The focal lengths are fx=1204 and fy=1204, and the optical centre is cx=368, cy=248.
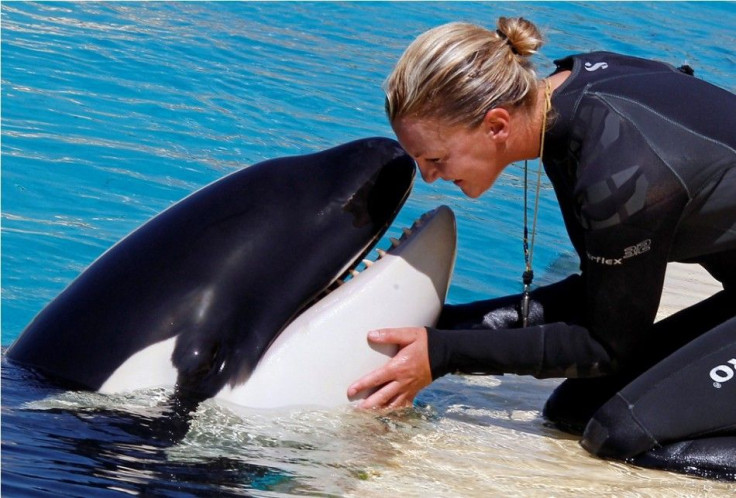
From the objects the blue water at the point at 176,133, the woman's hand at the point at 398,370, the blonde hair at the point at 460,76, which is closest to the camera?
the blue water at the point at 176,133

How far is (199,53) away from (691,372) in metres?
8.77

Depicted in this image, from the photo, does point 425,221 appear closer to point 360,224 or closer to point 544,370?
point 360,224

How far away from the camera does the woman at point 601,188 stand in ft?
13.6

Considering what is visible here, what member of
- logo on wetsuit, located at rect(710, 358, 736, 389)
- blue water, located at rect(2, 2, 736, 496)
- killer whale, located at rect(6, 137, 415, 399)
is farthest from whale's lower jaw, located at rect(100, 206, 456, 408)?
logo on wetsuit, located at rect(710, 358, 736, 389)

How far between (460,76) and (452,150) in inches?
11.0

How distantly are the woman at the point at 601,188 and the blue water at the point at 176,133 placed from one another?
2.08 feet

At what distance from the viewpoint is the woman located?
413 centimetres

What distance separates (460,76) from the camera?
4102mm

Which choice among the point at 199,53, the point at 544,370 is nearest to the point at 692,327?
the point at 544,370

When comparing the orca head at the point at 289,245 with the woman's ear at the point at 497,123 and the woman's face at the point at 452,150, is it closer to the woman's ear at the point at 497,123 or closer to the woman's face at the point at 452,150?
the woman's face at the point at 452,150

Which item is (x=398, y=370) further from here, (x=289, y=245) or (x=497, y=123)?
(x=497, y=123)

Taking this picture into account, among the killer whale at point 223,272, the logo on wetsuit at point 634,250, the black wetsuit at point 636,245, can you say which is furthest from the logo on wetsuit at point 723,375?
the killer whale at point 223,272

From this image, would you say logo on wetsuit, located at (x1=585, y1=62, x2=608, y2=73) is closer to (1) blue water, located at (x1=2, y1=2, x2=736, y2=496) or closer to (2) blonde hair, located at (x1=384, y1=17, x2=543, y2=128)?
(2) blonde hair, located at (x1=384, y1=17, x2=543, y2=128)

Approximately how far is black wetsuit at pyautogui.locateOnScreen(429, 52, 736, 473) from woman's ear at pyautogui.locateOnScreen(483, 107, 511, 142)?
215 millimetres
